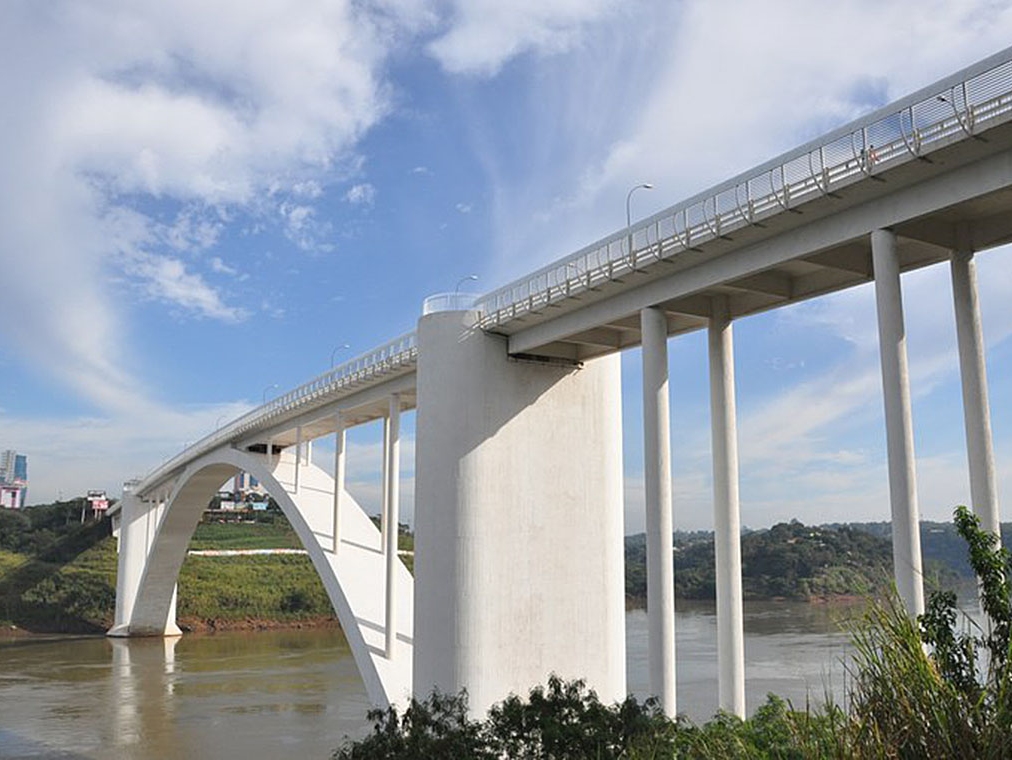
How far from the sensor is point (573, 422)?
19.7 m

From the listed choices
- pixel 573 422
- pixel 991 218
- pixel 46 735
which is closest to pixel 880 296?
pixel 991 218

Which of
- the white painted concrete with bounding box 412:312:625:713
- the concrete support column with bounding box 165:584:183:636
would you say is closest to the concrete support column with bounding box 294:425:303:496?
the white painted concrete with bounding box 412:312:625:713

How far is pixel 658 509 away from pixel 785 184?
5199 millimetres

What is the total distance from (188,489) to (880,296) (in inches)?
1524

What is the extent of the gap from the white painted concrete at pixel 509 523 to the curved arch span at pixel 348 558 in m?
2.91

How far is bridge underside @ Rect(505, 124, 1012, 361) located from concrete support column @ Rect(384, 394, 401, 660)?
669 cm

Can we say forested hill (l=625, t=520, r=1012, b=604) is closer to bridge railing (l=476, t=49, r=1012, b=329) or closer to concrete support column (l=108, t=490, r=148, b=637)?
bridge railing (l=476, t=49, r=1012, b=329)

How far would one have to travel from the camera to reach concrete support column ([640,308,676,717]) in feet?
45.7

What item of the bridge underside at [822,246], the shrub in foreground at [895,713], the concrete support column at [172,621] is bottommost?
the concrete support column at [172,621]

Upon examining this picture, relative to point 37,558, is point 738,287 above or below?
above

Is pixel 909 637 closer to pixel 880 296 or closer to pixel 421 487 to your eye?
pixel 880 296

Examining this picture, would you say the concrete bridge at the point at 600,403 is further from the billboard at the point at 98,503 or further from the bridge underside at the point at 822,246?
the billboard at the point at 98,503

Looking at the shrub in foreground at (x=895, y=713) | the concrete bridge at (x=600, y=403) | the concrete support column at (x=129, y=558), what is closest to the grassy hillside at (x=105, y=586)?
the concrete support column at (x=129, y=558)

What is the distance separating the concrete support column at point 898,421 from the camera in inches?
409
